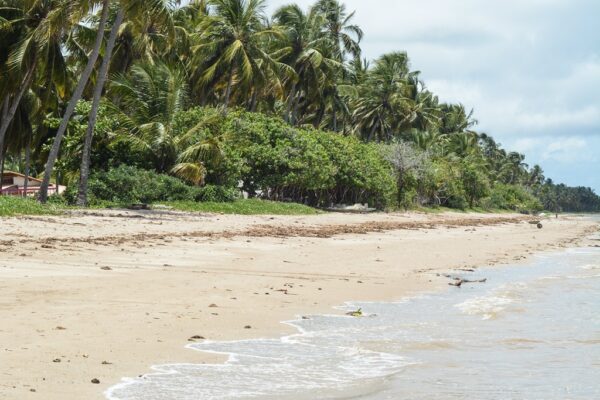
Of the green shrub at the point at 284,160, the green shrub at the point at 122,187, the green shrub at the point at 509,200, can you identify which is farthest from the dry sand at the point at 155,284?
the green shrub at the point at 509,200

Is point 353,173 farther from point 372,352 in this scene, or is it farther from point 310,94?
point 372,352

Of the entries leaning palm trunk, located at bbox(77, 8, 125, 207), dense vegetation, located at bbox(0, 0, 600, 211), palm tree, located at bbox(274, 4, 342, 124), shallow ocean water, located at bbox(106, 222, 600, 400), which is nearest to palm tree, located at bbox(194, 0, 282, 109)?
dense vegetation, located at bbox(0, 0, 600, 211)

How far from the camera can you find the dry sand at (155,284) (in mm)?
5484

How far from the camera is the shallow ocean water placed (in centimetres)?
512

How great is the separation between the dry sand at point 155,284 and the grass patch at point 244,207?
17.2 feet

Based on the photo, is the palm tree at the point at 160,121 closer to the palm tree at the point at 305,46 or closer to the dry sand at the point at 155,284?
the dry sand at the point at 155,284

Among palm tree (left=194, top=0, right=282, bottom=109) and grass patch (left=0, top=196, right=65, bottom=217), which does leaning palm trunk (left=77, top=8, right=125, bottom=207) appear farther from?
palm tree (left=194, top=0, right=282, bottom=109)

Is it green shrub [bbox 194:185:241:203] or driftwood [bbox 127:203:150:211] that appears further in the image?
green shrub [bbox 194:185:241:203]

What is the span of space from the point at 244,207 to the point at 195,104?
14.5m

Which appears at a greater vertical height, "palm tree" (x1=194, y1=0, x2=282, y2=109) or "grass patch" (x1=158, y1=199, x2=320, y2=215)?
"palm tree" (x1=194, y1=0, x2=282, y2=109)

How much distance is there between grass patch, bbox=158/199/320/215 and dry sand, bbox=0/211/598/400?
5243 mm

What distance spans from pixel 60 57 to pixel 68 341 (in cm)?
2146

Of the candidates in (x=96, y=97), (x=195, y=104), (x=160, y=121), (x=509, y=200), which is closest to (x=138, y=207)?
(x=96, y=97)

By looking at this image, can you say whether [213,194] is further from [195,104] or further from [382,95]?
[382,95]
